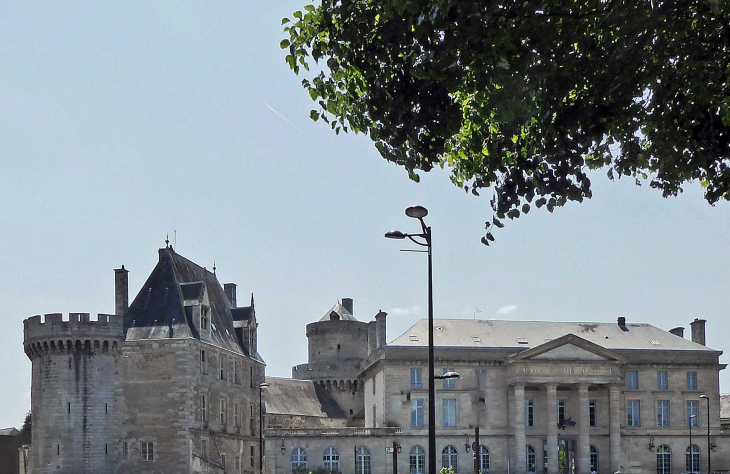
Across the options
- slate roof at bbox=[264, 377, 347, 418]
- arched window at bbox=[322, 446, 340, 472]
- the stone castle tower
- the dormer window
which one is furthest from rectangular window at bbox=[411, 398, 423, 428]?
the stone castle tower

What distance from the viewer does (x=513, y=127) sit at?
35.5 ft

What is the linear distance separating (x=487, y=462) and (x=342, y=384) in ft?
79.6

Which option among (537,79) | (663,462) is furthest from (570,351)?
(537,79)

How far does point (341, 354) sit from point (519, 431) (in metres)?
26.5

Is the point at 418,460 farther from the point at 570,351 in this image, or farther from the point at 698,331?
the point at 698,331

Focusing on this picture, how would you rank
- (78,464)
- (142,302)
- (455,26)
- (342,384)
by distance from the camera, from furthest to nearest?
(342,384), (142,302), (78,464), (455,26)

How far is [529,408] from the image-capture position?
62.5 meters

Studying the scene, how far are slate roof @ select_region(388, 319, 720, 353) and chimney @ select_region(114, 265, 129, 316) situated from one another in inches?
679

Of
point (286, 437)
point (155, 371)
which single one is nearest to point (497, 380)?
point (286, 437)

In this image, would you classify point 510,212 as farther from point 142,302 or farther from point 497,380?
point 497,380

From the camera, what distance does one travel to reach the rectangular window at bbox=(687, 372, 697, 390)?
6475 centimetres

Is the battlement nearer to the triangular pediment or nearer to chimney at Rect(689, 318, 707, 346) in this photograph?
the triangular pediment

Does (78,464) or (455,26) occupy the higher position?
(455,26)

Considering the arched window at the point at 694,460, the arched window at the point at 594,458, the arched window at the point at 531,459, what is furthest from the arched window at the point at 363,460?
the arched window at the point at 694,460
